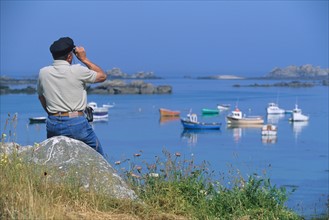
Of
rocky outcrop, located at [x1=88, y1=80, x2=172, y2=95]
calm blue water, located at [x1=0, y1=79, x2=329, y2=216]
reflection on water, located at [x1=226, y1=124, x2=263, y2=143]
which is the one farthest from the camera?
rocky outcrop, located at [x1=88, y1=80, x2=172, y2=95]

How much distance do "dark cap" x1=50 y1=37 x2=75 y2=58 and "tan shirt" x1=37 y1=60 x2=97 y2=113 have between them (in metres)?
0.07

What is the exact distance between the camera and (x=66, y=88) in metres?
5.33

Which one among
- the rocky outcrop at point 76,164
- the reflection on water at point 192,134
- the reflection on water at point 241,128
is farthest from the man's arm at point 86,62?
the reflection on water at point 241,128

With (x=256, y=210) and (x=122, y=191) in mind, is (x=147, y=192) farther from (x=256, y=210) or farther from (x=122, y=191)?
(x=256, y=210)

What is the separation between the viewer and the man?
5.33 metres

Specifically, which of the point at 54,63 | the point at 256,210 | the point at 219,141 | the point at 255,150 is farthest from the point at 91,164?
the point at 219,141

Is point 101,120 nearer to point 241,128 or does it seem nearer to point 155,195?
point 241,128

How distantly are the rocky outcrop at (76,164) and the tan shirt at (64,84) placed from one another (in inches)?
10.9

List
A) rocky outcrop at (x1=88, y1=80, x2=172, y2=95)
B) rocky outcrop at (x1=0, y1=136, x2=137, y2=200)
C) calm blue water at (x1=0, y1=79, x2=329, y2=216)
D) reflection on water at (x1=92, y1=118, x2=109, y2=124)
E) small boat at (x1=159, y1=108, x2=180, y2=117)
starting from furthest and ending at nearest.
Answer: rocky outcrop at (x1=88, y1=80, x2=172, y2=95), small boat at (x1=159, y1=108, x2=180, y2=117), reflection on water at (x1=92, y1=118, x2=109, y2=124), calm blue water at (x1=0, y1=79, x2=329, y2=216), rocky outcrop at (x1=0, y1=136, x2=137, y2=200)

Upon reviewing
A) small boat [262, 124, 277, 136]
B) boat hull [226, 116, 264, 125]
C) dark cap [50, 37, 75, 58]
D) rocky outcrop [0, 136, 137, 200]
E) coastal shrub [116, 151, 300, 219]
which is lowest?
boat hull [226, 116, 264, 125]

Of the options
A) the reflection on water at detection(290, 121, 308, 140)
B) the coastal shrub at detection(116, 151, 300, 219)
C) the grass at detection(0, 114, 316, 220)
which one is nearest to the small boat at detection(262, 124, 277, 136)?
the reflection on water at detection(290, 121, 308, 140)

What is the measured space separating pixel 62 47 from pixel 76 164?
0.96 metres

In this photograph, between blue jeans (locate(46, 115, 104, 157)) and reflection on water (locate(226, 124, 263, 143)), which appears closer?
blue jeans (locate(46, 115, 104, 157))

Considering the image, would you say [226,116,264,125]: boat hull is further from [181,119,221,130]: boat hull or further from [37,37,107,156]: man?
[37,37,107,156]: man
